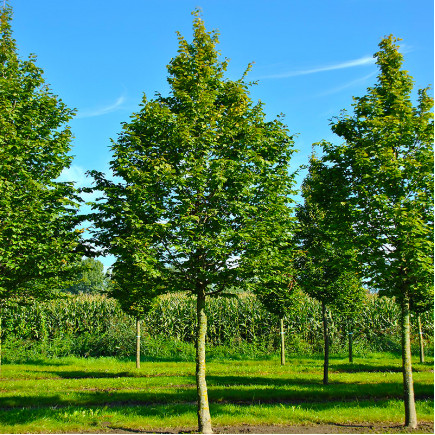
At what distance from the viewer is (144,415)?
10266 mm

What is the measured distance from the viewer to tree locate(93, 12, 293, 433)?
906 cm

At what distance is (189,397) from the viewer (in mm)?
12562

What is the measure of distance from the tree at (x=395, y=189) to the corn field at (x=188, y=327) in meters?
16.5

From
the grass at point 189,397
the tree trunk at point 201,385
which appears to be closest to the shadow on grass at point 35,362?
the grass at point 189,397

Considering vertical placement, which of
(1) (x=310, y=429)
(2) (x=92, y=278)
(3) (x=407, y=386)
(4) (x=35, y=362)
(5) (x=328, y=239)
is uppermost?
(5) (x=328, y=239)

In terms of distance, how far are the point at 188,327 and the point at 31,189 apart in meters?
19.3

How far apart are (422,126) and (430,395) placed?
28.0 ft

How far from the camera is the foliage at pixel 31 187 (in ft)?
35.2

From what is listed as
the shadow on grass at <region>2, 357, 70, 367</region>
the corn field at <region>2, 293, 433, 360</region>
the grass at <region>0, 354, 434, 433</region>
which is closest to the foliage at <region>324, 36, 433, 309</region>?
the grass at <region>0, 354, 434, 433</region>

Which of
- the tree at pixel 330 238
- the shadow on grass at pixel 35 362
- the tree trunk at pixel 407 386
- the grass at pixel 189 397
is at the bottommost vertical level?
the shadow on grass at pixel 35 362

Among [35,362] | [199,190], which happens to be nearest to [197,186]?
[199,190]

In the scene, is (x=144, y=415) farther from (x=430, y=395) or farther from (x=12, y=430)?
(x=430, y=395)

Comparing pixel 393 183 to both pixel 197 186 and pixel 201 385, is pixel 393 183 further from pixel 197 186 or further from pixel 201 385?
pixel 201 385

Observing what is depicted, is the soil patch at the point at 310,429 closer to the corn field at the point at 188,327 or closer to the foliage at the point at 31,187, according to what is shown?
the foliage at the point at 31,187
